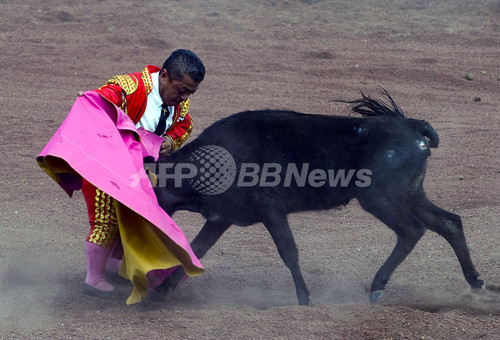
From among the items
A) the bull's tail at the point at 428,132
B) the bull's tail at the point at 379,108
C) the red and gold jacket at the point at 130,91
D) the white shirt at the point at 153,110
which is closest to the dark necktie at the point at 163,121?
Result: the white shirt at the point at 153,110

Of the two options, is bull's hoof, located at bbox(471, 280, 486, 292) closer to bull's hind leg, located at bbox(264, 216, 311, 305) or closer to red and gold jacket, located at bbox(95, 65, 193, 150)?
bull's hind leg, located at bbox(264, 216, 311, 305)

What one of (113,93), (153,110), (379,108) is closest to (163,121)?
(153,110)

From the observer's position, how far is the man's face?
5.25 metres

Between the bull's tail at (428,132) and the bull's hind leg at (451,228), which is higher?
the bull's tail at (428,132)

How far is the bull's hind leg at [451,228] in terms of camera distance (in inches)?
227

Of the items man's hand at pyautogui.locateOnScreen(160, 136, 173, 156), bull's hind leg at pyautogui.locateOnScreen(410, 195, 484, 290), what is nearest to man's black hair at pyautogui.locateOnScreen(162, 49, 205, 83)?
man's hand at pyautogui.locateOnScreen(160, 136, 173, 156)

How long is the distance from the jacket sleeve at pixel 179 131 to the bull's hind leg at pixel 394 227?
1521 millimetres

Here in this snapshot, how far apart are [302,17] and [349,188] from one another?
11058 mm

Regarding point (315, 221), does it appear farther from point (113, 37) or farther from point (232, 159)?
point (113, 37)

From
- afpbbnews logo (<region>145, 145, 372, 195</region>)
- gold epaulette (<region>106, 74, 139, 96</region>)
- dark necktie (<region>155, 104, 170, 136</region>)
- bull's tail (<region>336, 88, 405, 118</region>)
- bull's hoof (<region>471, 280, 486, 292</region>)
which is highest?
gold epaulette (<region>106, 74, 139, 96</region>)

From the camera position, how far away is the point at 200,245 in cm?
584

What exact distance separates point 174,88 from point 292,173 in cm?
111

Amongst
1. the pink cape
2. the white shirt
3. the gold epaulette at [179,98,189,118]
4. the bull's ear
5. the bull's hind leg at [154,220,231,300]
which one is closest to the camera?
the pink cape

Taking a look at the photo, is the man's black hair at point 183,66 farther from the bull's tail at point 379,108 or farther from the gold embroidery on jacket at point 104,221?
the bull's tail at point 379,108
